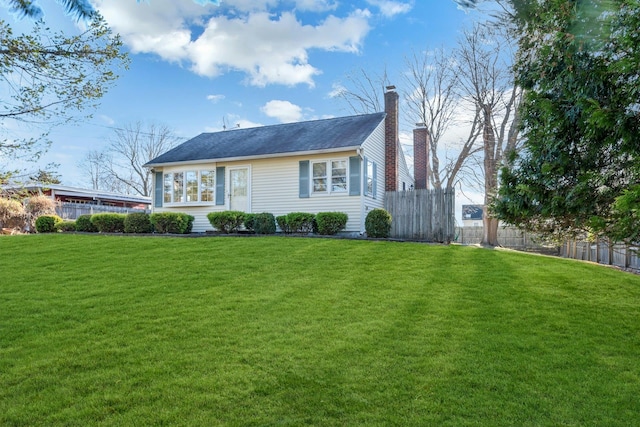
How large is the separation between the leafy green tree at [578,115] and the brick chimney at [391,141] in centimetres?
1023

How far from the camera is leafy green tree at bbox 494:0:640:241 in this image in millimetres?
3830

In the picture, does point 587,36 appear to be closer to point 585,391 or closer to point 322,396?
point 585,391

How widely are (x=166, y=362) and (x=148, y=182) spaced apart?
34732 mm

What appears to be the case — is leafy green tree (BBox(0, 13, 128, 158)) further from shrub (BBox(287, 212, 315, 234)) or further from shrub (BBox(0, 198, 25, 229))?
shrub (BBox(0, 198, 25, 229))

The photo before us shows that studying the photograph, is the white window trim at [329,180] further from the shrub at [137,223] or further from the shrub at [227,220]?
the shrub at [137,223]

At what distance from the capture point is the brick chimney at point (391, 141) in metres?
15.7

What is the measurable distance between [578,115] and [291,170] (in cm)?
1082

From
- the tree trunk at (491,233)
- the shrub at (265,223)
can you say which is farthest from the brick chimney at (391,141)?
the tree trunk at (491,233)

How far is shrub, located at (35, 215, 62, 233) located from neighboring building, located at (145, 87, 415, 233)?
3.65 meters

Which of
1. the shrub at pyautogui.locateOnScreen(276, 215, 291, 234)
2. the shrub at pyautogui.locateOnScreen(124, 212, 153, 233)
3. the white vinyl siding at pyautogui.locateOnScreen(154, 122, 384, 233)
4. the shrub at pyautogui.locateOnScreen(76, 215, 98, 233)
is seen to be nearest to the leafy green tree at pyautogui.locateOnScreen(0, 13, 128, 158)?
the shrub at pyautogui.locateOnScreen(276, 215, 291, 234)

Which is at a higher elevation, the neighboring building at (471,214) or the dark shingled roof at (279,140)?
the dark shingled roof at (279,140)

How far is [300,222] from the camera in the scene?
13.1 m

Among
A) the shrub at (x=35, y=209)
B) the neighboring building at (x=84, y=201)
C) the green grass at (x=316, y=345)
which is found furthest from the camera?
the neighboring building at (x=84, y=201)

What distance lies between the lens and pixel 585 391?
11.1ft
